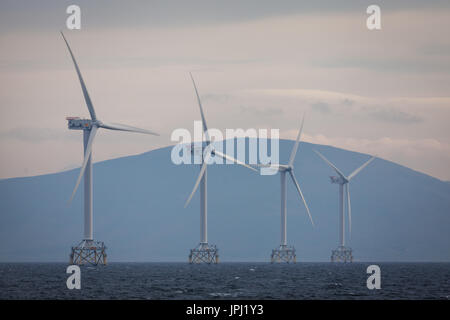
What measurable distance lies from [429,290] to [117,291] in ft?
145

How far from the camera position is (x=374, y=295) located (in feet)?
353

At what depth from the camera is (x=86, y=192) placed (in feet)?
593

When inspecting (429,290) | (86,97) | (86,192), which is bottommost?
(429,290)

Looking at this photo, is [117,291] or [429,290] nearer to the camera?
[117,291]

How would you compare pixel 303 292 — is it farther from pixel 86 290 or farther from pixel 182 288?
pixel 86 290

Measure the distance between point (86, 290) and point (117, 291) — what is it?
4.58 m

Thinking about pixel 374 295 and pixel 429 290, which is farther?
pixel 429 290
